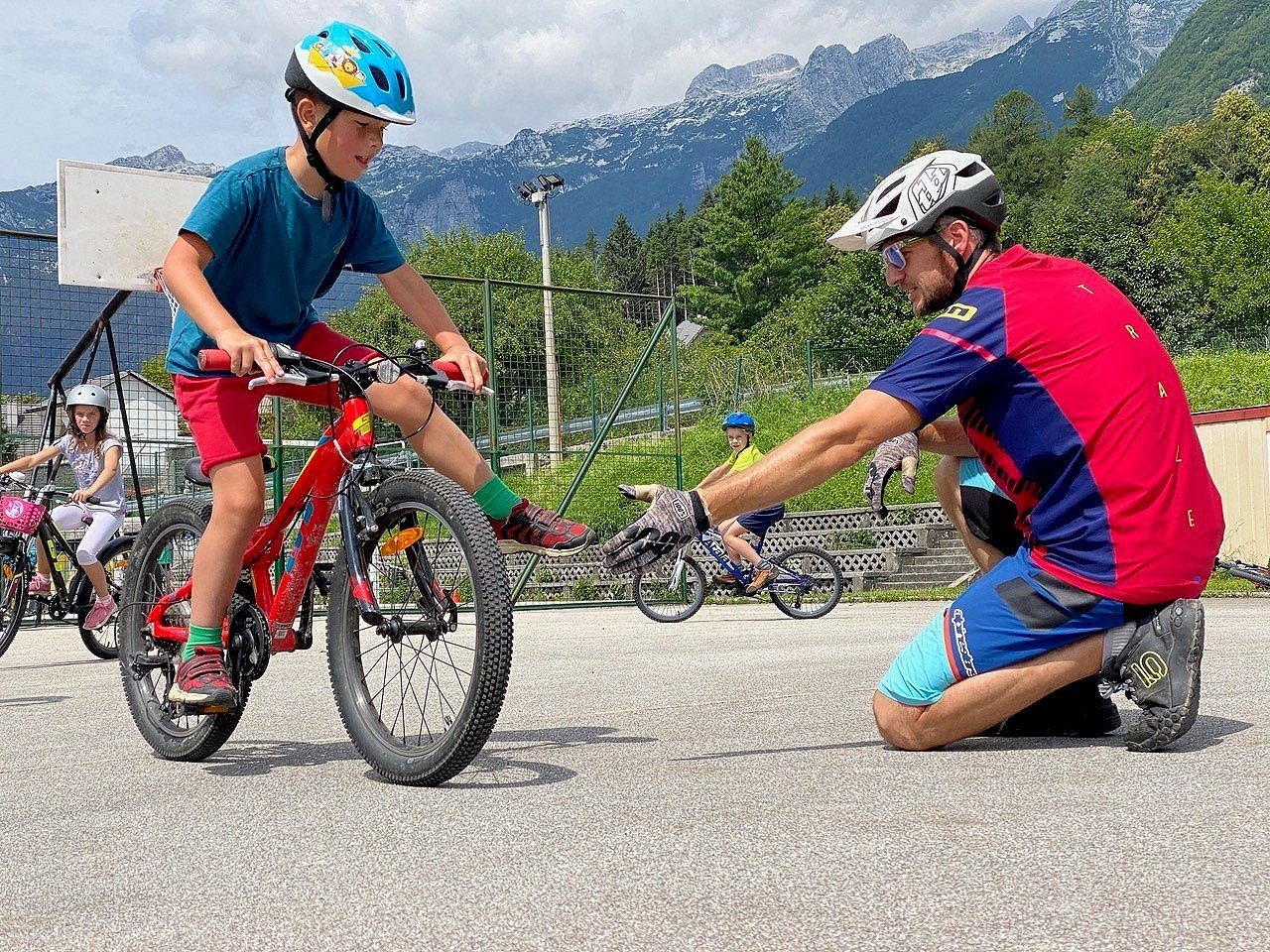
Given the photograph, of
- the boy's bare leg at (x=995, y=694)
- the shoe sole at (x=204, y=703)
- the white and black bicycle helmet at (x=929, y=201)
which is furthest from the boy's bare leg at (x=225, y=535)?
the boy's bare leg at (x=995, y=694)

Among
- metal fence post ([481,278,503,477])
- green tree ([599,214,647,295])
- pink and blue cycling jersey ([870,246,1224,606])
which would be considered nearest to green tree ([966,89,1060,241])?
green tree ([599,214,647,295])

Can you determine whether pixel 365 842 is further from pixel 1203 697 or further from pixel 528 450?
pixel 528 450

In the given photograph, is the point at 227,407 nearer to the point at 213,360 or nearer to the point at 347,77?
the point at 213,360

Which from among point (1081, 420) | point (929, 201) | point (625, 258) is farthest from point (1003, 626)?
point (625, 258)

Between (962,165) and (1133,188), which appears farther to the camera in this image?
(1133,188)

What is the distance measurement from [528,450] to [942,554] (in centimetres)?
887

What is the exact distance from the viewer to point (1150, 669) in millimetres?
3242

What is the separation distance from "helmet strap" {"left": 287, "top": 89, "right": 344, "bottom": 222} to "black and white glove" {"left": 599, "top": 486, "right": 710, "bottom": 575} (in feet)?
4.85

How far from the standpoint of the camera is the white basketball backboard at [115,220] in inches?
490

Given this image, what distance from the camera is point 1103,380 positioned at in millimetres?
3270

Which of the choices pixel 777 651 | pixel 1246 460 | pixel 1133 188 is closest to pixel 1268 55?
pixel 1133 188

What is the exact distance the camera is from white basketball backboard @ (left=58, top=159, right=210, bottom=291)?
12.4 m

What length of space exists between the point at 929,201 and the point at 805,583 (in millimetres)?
10022

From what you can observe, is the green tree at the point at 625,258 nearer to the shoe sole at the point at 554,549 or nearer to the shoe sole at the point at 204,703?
the shoe sole at the point at 554,549
